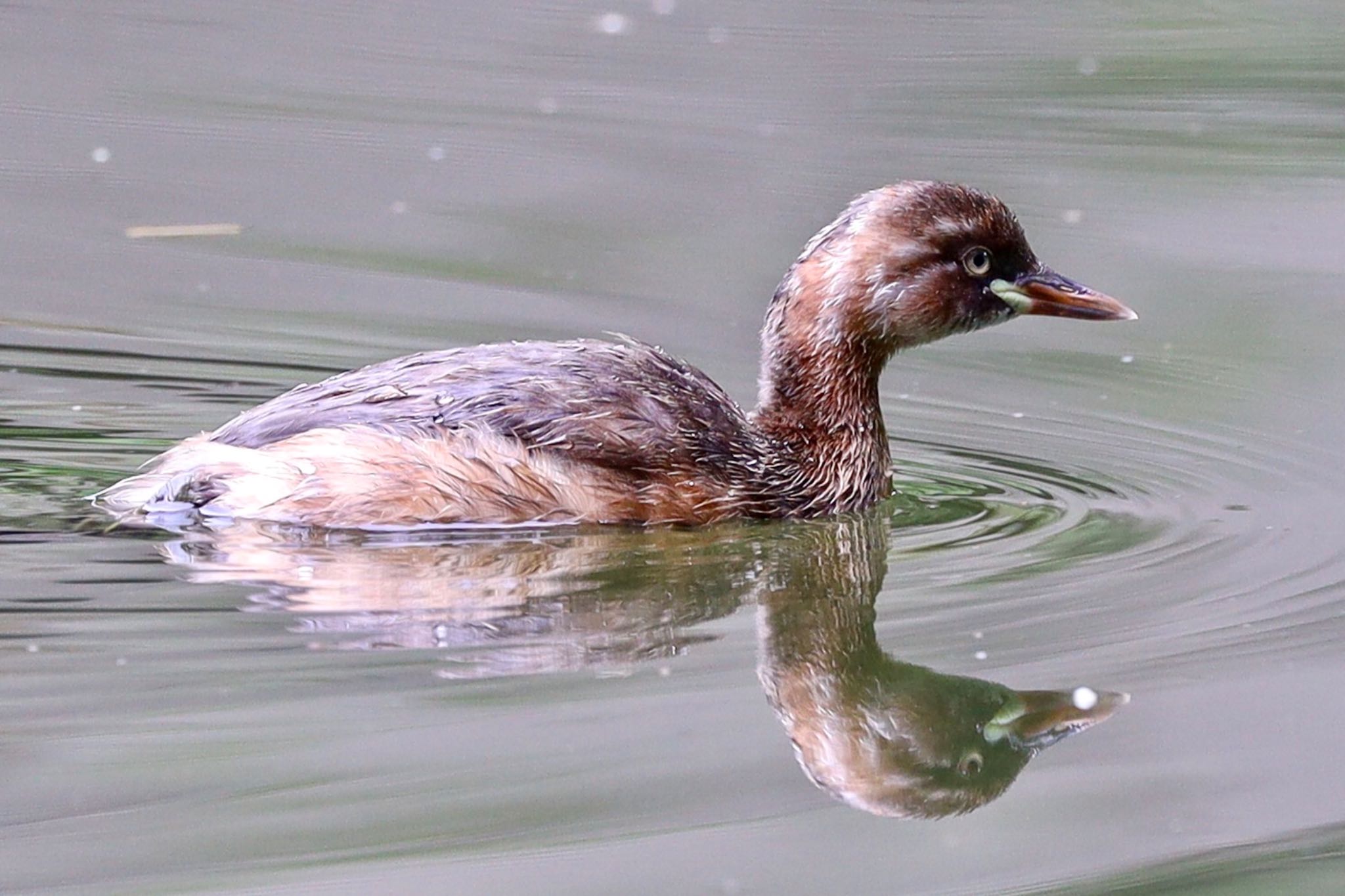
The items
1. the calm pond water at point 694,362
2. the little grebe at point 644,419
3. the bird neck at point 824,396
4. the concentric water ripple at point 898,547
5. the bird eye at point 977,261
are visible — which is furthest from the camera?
the bird eye at point 977,261

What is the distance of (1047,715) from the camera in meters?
5.24

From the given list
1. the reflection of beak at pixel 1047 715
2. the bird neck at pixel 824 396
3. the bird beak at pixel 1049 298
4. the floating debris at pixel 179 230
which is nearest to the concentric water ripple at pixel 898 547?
the bird neck at pixel 824 396

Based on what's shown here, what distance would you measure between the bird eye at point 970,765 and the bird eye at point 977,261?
2.56 meters

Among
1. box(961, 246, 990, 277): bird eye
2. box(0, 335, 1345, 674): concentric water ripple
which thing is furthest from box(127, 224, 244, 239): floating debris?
box(961, 246, 990, 277): bird eye

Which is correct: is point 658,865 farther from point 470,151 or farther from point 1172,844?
point 470,151

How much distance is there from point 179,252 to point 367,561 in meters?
3.58

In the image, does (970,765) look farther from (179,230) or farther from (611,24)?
(611,24)

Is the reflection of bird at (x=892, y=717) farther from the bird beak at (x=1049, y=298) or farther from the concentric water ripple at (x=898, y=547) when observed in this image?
the bird beak at (x=1049, y=298)

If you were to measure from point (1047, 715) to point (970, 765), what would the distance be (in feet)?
0.98

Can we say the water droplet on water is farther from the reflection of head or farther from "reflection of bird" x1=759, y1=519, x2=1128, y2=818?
"reflection of bird" x1=759, y1=519, x2=1128, y2=818

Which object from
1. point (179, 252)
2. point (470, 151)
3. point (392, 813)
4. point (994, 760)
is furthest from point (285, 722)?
point (470, 151)

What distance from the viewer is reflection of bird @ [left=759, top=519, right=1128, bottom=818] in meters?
4.93

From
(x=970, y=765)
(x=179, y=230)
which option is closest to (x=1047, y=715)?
(x=970, y=765)

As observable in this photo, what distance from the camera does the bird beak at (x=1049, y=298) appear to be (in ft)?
24.2
